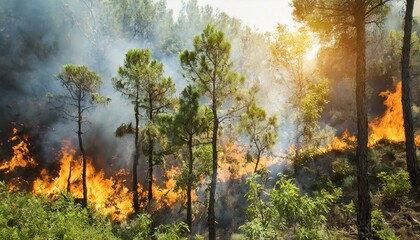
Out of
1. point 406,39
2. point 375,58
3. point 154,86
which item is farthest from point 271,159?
point 375,58

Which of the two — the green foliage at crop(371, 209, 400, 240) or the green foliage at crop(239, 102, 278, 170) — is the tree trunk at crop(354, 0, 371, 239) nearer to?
the green foliage at crop(371, 209, 400, 240)

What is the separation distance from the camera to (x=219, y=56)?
15.9 metres

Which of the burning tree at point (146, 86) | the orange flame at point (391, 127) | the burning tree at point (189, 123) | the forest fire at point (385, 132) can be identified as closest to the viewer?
the burning tree at point (189, 123)

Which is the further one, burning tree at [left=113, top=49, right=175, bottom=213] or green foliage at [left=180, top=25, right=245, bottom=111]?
burning tree at [left=113, top=49, right=175, bottom=213]

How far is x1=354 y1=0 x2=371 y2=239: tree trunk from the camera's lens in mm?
8836

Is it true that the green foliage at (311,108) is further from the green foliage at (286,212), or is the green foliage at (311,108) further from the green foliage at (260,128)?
the green foliage at (286,212)

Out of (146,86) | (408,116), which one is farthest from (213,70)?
(408,116)

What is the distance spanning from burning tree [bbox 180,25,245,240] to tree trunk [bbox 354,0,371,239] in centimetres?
725

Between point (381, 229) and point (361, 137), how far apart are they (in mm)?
3002

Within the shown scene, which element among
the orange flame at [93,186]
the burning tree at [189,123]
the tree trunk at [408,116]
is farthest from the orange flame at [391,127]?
the orange flame at [93,186]

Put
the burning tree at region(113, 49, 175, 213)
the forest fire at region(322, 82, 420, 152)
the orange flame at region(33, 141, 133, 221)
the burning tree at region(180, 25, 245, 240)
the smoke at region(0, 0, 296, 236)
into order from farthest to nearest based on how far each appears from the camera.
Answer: the smoke at region(0, 0, 296, 236), the orange flame at region(33, 141, 133, 221), the forest fire at region(322, 82, 420, 152), the burning tree at region(113, 49, 175, 213), the burning tree at region(180, 25, 245, 240)

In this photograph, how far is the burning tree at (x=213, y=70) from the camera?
15.7 meters

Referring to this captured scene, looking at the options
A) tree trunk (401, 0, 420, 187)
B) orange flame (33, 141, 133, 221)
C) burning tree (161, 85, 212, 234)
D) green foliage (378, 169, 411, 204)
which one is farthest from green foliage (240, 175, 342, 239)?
orange flame (33, 141, 133, 221)

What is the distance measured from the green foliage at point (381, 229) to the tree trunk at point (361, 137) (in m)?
0.31
